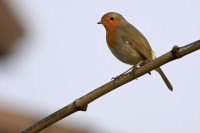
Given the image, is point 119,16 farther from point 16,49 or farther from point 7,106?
point 16,49

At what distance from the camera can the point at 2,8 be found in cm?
720

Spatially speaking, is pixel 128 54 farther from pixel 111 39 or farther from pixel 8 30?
pixel 8 30

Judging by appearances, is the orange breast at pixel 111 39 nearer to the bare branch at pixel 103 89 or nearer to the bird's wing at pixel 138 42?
the bird's wing at pixel 138 42

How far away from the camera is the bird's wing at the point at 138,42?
5129 millimetres

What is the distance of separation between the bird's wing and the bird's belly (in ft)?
0.12

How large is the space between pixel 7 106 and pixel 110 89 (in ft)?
11.0

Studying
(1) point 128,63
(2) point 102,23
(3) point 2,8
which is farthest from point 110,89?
(3) point 2,8

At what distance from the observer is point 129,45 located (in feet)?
17.1

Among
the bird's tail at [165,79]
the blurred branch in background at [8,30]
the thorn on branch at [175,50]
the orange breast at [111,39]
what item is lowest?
the thorn on branch at [175,50]

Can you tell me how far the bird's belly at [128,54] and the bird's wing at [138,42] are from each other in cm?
4

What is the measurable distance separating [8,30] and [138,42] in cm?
263

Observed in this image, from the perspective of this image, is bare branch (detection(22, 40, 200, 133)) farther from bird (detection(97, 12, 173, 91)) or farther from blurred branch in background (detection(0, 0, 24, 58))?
blurred branch in background (detection(0, 0, 24, 58))

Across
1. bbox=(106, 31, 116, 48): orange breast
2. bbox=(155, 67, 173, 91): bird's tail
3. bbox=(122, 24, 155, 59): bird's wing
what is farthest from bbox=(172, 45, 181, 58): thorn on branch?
bbox=(155, 67, 173, 91): bird's tail

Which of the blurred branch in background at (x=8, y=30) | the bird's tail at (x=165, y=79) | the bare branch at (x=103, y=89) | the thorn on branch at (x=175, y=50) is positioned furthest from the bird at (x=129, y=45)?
the thorn on branch at (x=175, y=50)
